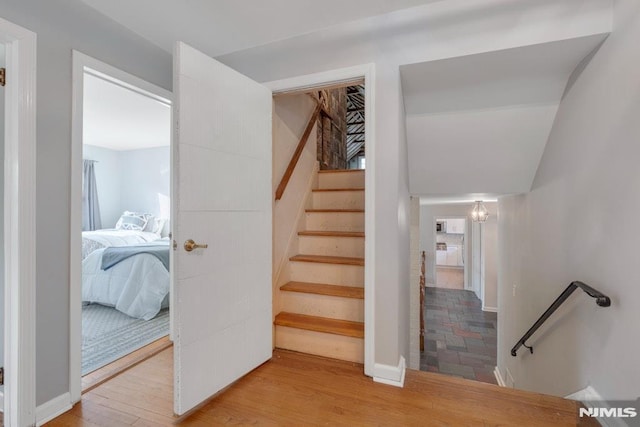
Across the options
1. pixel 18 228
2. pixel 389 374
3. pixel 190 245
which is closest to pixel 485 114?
pixel 389 374

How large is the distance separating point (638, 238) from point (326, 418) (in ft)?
5.81

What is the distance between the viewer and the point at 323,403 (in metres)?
1.65

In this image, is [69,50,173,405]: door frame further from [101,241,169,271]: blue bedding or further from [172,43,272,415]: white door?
[101,241,169,271]: blue bedding

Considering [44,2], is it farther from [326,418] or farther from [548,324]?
[548,324]

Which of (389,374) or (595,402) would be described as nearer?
(595,402)

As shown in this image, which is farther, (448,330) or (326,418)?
(448,330)

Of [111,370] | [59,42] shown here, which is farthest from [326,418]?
[59,42]

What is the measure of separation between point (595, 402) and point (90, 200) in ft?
25.7

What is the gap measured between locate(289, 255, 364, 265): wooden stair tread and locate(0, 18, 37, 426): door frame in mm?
1718

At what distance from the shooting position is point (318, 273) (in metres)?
2.58

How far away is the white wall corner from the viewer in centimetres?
139

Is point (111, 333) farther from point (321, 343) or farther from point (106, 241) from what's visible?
point (321, 343)

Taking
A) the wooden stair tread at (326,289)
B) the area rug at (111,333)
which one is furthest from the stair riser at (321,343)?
the area rug at (111,333)

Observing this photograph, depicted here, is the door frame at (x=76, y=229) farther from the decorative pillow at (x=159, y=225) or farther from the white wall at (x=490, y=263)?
the white wall at (x=490, y=263)
